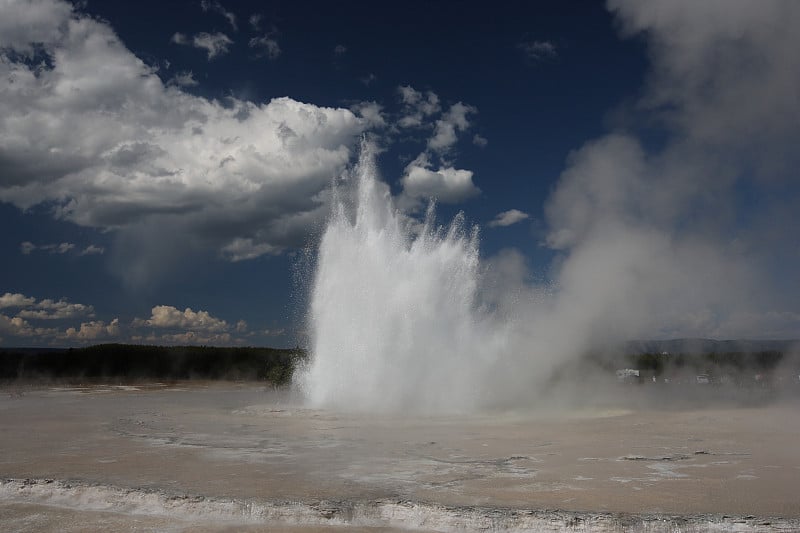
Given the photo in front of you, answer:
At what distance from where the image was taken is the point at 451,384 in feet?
59.7

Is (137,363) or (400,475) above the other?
(137,363)

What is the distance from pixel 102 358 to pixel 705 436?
39586 mm

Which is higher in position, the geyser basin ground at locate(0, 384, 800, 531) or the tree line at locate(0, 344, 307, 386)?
the tree line at locate(0, 344, 307, 386)

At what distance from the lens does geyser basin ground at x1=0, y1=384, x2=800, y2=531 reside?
673 centimetres

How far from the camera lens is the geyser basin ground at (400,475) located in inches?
265

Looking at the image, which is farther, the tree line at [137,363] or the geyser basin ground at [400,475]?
the tree line at [137,363]

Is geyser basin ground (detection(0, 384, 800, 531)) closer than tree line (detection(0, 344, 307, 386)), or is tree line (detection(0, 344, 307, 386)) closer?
geyser basin ground (detection(0, 384, 800, 531))

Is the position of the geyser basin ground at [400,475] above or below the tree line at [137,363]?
below

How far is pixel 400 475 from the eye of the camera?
848 centimetres

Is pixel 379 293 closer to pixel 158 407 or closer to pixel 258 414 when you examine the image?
pixel 258 414

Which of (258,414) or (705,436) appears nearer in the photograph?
(705,436)

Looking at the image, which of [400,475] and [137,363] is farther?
[137,363]

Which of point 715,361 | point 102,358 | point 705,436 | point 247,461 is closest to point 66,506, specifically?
point 247,461

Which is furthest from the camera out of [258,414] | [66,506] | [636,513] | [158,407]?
[158,407]
